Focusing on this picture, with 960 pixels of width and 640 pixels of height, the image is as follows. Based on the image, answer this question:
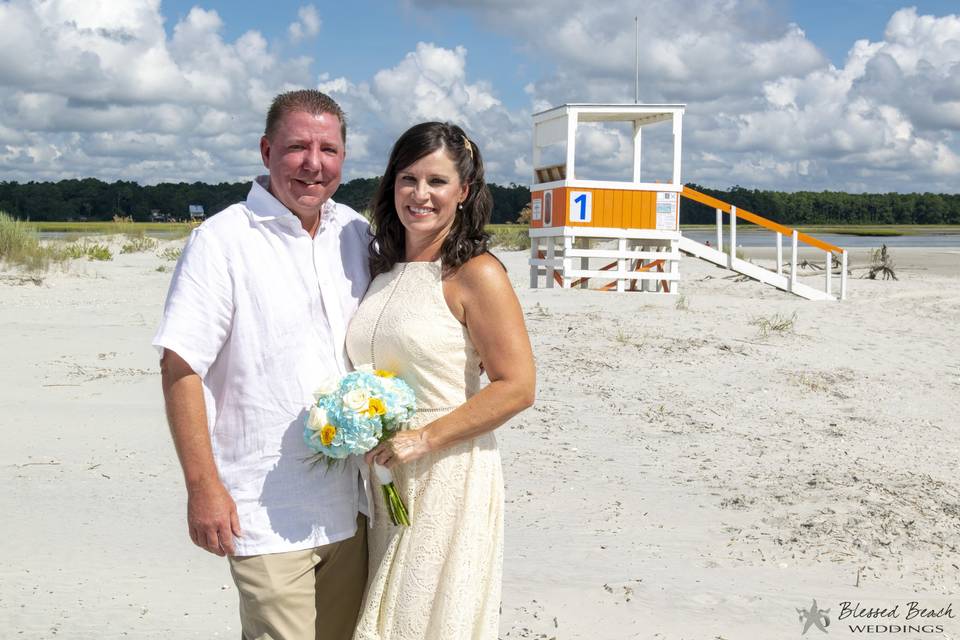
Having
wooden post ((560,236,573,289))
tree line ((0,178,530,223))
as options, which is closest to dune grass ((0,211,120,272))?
wooden post ((560,236,573,289))

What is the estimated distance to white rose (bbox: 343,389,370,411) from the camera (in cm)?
274

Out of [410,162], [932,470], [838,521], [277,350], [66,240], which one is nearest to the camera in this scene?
[277,350]

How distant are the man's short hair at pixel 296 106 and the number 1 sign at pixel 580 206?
13591mm

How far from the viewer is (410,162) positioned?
3164mm

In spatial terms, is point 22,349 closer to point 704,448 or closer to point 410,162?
point 704,448

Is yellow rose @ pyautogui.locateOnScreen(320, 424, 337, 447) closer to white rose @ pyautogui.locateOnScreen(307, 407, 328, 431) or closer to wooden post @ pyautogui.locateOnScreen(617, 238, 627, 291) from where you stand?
white rose @ pyautogui.locateOnScreen(307, 407, 328, 431)

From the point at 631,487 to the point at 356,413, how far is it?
12.9ft

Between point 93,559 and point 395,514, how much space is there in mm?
2705

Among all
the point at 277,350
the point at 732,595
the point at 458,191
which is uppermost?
the point at 458,191

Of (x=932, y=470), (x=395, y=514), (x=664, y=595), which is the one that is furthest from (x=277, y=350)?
(x=932, y=470)

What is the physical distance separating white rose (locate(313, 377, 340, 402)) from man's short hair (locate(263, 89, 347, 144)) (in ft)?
2.63

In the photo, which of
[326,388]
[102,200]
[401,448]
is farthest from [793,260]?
[102,200]

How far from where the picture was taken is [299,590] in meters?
2.96

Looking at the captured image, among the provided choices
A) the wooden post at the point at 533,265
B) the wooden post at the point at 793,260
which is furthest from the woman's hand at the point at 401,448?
the wooden post at the point at 793,260
